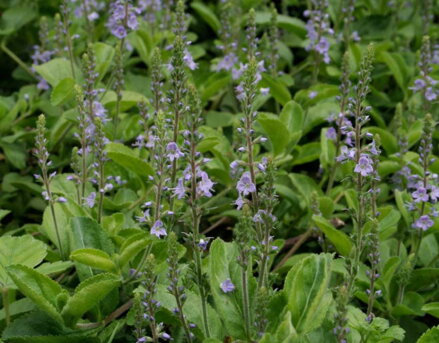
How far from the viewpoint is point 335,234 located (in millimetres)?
3484

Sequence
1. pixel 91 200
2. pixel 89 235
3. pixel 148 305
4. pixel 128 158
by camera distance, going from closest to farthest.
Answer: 1. pixel 148 305
2. pixel 89 235
3. pixel 128 158
4. pixel 91 200

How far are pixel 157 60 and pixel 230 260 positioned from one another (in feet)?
3.81

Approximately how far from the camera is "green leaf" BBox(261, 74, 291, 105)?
185 inches

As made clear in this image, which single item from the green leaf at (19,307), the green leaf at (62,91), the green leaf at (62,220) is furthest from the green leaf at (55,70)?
the green leaf at (19,307)

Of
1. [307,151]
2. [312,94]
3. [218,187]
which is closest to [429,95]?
[312,94]

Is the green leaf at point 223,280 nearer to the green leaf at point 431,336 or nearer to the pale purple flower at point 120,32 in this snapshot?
the green leaf at point 431,336

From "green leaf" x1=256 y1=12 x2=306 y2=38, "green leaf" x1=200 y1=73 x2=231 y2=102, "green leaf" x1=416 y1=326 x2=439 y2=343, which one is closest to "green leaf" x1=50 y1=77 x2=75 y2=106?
"green leaf" x1=200 y1=73 x2=231 y2=102

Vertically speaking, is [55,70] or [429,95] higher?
[55,70]

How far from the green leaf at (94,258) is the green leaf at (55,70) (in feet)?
5.65

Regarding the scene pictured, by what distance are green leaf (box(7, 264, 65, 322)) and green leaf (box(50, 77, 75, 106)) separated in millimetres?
1469

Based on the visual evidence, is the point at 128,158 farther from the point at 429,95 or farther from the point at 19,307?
the point at 429,95

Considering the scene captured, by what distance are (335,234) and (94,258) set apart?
1191mm

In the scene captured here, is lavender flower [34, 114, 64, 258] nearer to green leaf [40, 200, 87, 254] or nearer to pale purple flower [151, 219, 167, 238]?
green leaf [40, 200, 87, 254]

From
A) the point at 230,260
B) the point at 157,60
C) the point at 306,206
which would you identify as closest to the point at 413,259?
the point at 306,206
